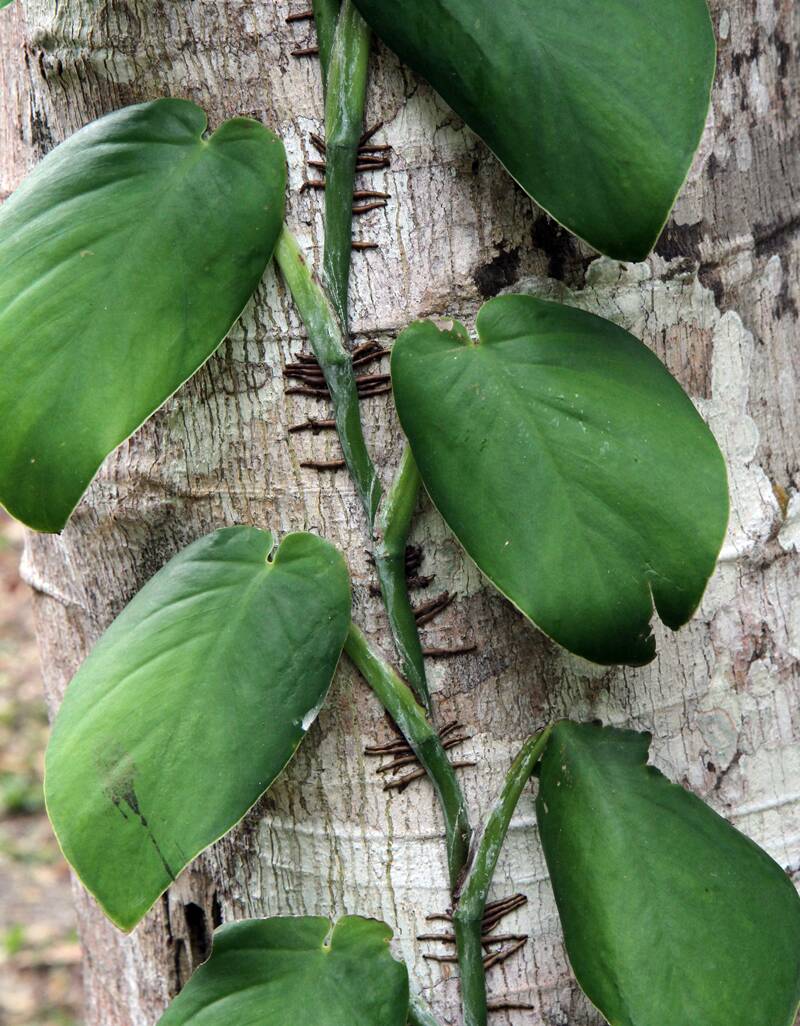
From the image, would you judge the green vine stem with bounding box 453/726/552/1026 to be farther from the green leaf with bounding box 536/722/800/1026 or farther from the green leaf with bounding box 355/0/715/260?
the green leaf with bounding box 355/0/715/260

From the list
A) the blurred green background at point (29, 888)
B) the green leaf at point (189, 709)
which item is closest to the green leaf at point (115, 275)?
the green leaf at point (189, 709)

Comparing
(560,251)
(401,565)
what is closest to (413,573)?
(401,565)

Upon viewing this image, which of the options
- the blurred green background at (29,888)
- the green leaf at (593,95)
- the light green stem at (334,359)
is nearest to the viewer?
the green leaf at (593,95)

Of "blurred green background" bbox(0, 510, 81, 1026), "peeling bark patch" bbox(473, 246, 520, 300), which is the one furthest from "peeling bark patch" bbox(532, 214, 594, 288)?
"blurred green background" bbox(0, 510, 81, 1026)

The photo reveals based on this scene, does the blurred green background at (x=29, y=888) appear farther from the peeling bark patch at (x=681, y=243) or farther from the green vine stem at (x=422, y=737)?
the peeling bark patch at (x=681, y=243)

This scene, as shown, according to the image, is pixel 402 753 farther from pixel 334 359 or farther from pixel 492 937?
pixel 334 359

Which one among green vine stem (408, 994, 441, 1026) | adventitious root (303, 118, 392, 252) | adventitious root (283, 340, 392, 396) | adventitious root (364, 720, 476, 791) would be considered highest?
adventitious root (303, 118, 392, 252)

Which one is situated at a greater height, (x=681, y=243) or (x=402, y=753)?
(x=681, y=243)
